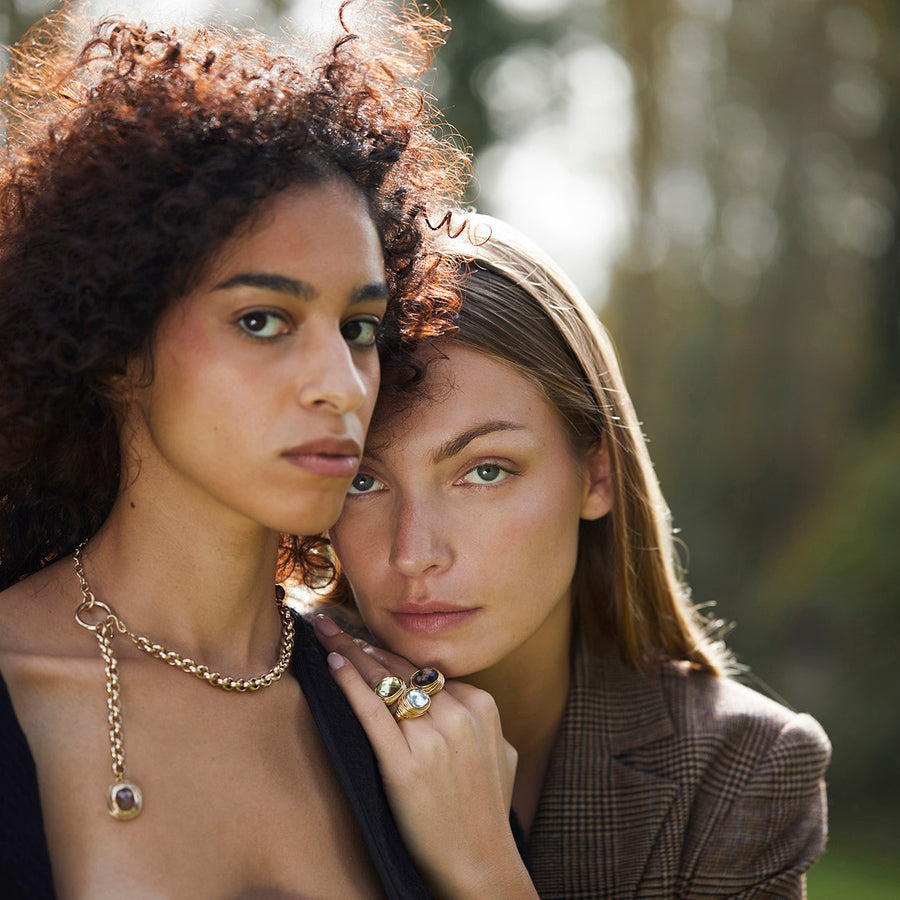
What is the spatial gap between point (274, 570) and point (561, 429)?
877mm

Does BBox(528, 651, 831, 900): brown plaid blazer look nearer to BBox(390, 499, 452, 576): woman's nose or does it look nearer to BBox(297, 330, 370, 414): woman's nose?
BBox(390, 499, 452, 576): woman's nose

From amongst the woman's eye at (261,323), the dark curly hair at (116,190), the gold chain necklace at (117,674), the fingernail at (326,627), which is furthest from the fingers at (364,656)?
the woman's eye at (261,323)

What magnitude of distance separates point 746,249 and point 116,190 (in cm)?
763

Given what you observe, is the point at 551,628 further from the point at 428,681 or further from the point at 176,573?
the point at 176,573

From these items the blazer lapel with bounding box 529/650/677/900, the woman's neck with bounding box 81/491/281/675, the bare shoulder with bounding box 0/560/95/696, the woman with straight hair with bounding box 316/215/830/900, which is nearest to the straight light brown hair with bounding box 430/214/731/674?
the woman with straight hair with bounding box 316/215/830/900

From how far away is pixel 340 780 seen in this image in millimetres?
2090

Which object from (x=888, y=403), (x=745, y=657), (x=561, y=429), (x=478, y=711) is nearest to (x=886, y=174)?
(x=888, y=403)

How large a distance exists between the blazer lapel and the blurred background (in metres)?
3.82

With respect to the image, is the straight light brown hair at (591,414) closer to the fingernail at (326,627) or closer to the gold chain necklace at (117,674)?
the fingernail at (326,627)

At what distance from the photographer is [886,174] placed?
8055mm

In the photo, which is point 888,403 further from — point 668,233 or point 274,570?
point 274,570

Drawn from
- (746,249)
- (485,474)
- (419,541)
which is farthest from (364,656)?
(746,249)

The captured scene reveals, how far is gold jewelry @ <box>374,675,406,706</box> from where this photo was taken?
2.27m

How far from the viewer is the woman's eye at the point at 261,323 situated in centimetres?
180
